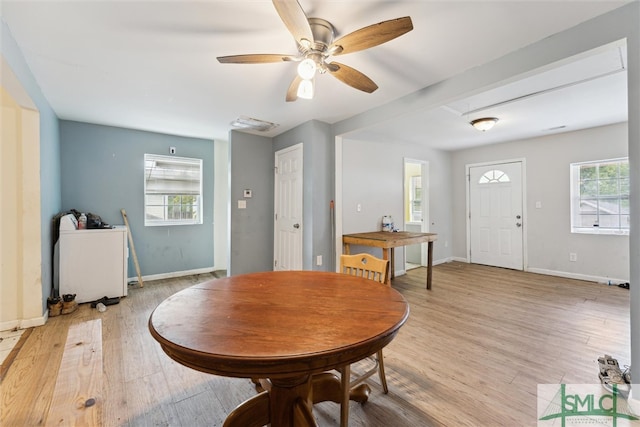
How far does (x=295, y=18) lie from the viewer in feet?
4.31

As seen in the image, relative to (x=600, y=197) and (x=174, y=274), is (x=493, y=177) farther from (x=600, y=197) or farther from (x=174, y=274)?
(x=174, y=274)

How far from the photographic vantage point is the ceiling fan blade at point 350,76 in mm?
1731

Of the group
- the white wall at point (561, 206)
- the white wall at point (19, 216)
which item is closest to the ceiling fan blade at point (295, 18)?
the white wall at point (19, 216)

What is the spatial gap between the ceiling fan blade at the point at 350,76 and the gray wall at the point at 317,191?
159 centimetres

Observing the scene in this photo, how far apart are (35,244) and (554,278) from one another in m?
6.83

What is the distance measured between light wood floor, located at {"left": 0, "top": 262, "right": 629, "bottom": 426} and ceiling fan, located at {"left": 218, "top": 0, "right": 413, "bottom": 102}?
206cm

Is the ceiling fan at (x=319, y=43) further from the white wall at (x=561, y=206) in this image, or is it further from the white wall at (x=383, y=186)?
the white wall at (x=561, y=206)

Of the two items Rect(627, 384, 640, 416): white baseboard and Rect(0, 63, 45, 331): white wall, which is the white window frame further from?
Rect(627, 384, 640, 416): white baseboard

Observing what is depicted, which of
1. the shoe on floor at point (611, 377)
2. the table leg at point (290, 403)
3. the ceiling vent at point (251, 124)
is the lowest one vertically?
the shoe on floor at point (611, 377)

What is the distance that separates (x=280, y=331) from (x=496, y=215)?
5.60 metres

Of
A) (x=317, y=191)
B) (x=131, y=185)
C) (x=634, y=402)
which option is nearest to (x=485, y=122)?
(x=317, y=191)

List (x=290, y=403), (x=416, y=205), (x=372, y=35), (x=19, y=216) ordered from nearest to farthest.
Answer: (x=290, y=403) → (x=372, y=35) → (x=19, y=216) → (x=416, y=205)

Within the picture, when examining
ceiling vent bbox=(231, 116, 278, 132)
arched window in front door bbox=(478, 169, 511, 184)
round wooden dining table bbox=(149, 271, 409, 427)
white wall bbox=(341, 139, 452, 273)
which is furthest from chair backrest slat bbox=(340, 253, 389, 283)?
arched window in front door bbox=(478, 169, 511, 184)

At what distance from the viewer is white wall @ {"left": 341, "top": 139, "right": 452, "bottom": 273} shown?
4.07 meters
